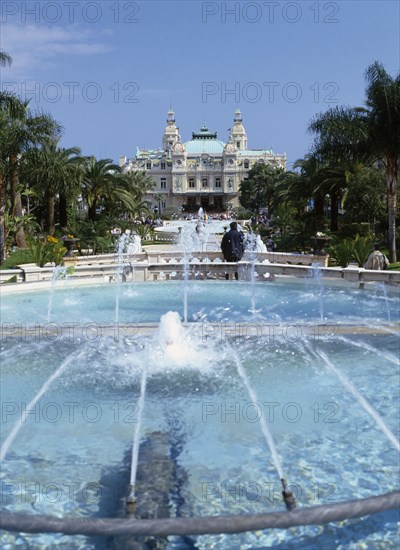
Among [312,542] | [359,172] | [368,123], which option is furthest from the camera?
[359,172]

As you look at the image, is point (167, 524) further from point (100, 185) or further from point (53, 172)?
point (100, 185)

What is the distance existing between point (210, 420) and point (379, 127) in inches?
731

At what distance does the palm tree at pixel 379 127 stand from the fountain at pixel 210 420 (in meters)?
14.8

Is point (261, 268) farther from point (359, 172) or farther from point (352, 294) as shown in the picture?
point (359, 172)

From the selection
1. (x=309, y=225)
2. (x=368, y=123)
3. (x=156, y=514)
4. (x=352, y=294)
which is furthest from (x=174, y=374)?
(x=309, y=225)

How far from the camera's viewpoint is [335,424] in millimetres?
6625

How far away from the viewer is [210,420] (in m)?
6.72

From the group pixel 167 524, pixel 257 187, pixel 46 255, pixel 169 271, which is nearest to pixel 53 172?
pixel 46 255

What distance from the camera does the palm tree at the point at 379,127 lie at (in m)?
22.6

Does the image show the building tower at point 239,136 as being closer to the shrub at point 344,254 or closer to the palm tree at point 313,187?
the palm tree at point 313,187

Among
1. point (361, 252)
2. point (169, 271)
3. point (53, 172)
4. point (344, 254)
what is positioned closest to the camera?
point (169, 271)

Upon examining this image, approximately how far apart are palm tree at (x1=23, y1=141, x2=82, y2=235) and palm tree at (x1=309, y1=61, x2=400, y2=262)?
11.8 meters

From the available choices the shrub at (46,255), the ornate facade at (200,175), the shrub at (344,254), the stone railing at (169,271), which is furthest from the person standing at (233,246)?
the ornate facade at (200,175)

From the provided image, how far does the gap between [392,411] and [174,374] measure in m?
2.71
